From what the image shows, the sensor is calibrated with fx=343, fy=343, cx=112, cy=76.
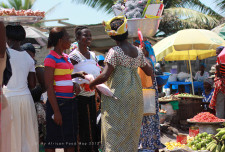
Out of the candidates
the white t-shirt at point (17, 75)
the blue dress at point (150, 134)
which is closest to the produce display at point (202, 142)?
the blue dress at point (150, 134)

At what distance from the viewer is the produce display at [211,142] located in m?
5.86

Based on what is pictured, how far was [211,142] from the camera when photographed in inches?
242

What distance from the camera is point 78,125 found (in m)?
4.67

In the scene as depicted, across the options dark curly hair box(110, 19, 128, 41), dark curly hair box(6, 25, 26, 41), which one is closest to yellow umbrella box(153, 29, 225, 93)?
dark curly hair box(110, 19, 128, 41)

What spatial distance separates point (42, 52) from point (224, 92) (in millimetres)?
10778

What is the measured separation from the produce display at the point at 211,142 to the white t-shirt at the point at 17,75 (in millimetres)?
3451

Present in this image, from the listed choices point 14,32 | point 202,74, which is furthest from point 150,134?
point 202,74

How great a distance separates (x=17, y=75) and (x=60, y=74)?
1.74ft

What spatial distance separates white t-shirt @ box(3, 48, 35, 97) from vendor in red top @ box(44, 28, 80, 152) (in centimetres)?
26

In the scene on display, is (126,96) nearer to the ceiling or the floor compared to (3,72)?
nearer to the floor

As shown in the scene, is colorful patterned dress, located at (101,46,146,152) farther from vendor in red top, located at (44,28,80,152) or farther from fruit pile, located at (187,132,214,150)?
fruit pile, located at (187,132,214,150)

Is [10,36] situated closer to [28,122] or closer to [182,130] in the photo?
[28,122]

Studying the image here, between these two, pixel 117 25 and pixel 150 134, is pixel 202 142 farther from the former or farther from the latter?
pixel 117 25

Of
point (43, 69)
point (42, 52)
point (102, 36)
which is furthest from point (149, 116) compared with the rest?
point (42, 52)
